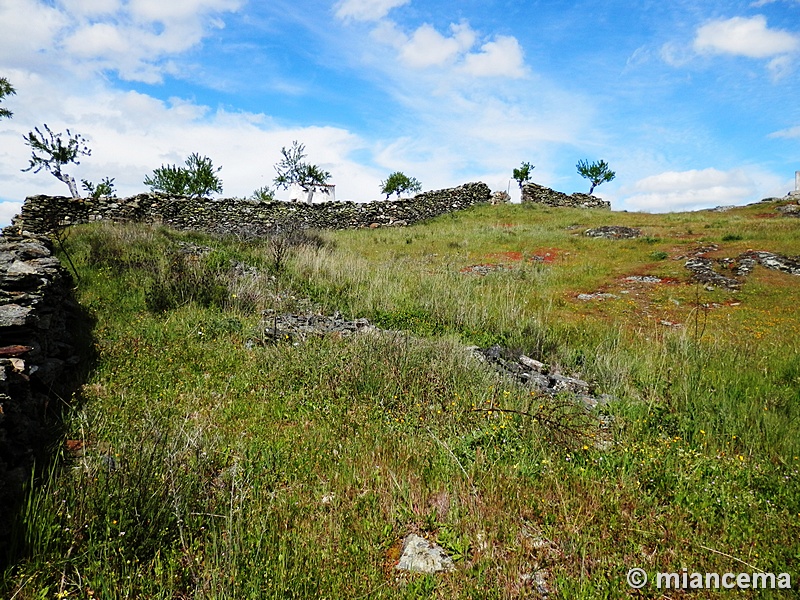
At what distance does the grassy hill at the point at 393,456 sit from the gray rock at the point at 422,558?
0.07 meters

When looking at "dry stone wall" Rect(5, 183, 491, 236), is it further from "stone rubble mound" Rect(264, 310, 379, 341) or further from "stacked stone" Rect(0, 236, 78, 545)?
"stone rubble mound" Rect(264, 310, 379, 341)

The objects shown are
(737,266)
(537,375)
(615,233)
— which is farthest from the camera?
(615,233)

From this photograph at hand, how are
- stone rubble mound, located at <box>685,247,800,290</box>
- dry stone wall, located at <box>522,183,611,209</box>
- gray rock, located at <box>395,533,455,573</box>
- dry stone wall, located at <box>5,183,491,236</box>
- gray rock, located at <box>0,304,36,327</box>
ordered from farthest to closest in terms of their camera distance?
1. dry stone wall, located at <box>522,183,611,209</box>
2. dry stone wall, located at <box>5,183,491,236</box>
3. stone rubble mound, located at <box>685,247,800,290</box>
4. gray rock, located at <box>0,304,36,327</box>
5. gray rock, located at <box>395,533,455,573</box>

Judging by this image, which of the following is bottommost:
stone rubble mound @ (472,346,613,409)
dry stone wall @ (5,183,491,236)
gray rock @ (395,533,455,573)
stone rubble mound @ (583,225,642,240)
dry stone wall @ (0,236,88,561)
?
gray rock @ (395,533,455,573)

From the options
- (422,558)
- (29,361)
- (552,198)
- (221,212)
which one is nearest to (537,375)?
(422,558)

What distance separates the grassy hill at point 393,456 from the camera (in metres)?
2.44

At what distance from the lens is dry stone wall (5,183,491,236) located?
58.3ft

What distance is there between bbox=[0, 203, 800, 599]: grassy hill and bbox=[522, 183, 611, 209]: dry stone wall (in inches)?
1206

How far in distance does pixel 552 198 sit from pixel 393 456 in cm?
3850

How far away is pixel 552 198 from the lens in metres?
37.9

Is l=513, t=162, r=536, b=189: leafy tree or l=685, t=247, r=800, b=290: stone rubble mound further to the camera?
l=513, t=162, r=536, b=189: leafy tree

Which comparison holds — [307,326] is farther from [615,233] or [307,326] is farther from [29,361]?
[615,233]

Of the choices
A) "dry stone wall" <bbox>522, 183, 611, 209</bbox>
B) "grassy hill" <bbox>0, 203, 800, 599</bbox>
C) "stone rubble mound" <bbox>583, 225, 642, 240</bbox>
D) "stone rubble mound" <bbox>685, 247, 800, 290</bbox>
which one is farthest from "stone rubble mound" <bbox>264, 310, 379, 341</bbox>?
"dry stone wall" <bbox>522, 183, 611, 209</bbox>

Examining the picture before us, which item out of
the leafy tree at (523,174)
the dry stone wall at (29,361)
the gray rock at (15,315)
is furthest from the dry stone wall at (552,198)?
the gray rock at (15,315)
